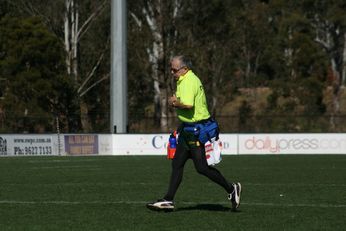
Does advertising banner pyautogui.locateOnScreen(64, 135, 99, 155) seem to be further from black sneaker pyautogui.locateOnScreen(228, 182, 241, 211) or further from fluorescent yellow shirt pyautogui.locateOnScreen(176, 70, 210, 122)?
fluorescent yellow shirt pyautogui.locateOnScreen(176, 70, 210, 122)

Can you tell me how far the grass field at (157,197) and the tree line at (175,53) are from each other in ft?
88.7

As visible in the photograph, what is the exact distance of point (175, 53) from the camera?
57.7m

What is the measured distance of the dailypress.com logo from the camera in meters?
37.9

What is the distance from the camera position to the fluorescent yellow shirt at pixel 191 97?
11.9 meters

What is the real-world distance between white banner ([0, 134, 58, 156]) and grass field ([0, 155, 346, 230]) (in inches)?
466

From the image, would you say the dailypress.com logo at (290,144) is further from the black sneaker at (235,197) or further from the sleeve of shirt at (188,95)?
the sleeve of shirt at (188,95)

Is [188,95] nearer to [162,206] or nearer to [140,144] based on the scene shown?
[162,206]

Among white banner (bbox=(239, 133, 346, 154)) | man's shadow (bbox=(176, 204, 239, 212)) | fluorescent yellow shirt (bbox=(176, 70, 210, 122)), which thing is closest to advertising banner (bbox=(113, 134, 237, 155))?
white banner (bbox=(239, 133, 346, 154))

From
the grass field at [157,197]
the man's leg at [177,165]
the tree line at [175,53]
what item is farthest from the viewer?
the tree line at [175,53]

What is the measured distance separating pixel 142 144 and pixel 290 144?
19.4 ft

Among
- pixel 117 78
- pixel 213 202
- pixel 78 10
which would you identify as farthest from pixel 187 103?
pixel 78 10

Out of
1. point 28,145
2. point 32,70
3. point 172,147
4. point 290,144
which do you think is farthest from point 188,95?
point 32,70

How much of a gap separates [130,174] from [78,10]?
3974 cm

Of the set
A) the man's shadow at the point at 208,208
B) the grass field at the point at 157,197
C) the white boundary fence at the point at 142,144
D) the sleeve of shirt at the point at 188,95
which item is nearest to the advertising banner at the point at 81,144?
the white boundary fence at the point at 142,144
